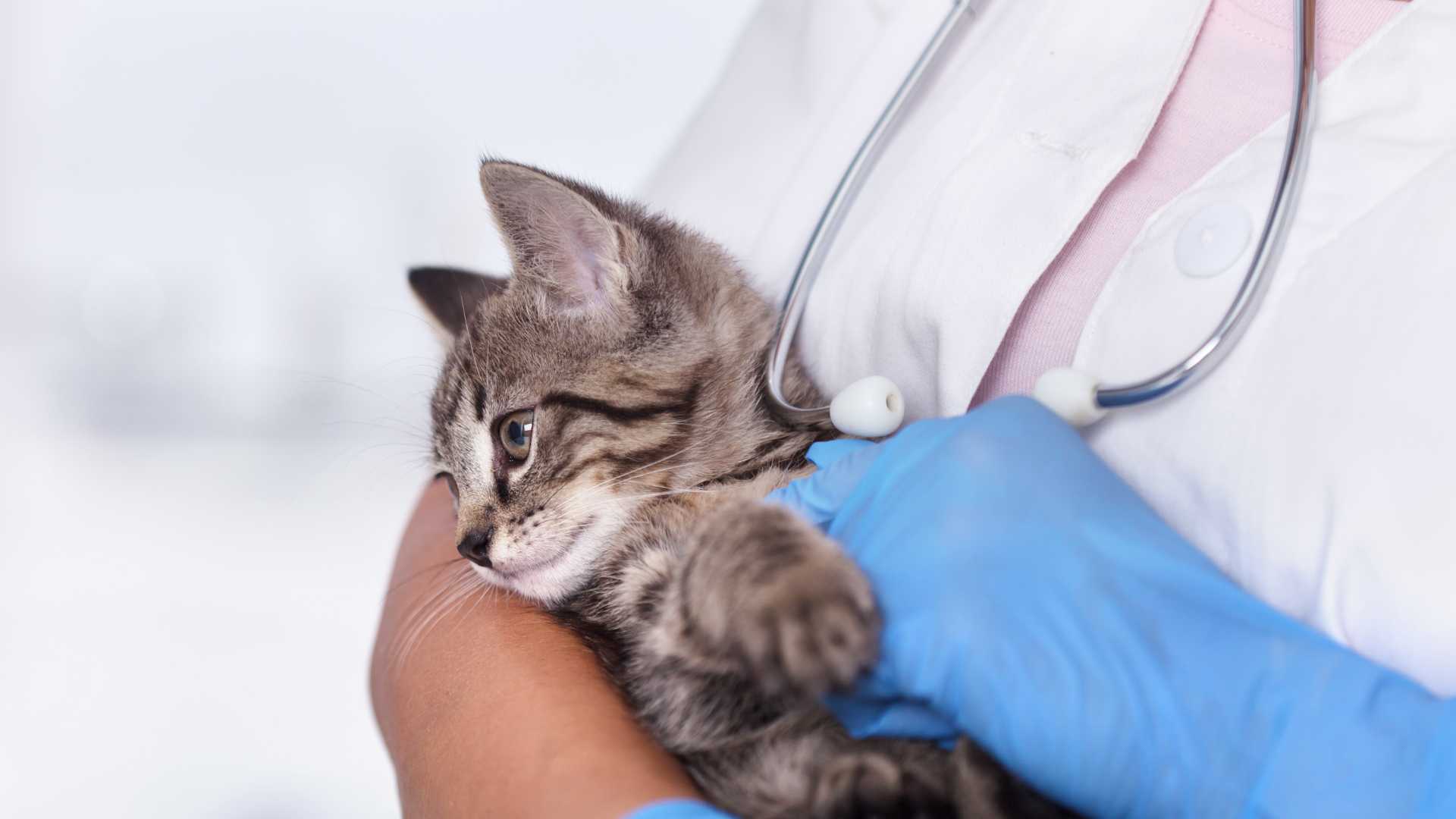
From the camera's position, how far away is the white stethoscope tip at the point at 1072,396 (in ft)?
3.76

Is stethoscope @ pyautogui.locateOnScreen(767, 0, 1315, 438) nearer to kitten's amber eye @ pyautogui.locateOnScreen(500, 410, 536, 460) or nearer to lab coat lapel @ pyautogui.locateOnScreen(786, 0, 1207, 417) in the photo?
lab coat lapel @ pyautogui.locateOnScreen(786, 0, 1207, 417)

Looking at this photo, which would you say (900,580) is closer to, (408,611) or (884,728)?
(884,728)

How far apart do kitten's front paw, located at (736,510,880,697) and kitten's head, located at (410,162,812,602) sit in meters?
0.50

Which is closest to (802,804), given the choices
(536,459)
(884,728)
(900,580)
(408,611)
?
(884,728)

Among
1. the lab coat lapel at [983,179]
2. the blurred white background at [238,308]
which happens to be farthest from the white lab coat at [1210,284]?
the blurred white background at [238,308]

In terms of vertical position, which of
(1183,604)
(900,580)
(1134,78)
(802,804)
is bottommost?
(802,804)

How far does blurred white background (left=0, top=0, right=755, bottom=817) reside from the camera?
270 centimetres

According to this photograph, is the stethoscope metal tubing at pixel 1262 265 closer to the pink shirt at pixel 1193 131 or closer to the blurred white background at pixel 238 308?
the pink shirt at pixel 1193 131

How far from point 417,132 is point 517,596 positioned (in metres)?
1.83

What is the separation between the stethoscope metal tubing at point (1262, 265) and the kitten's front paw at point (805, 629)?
0.40 meters

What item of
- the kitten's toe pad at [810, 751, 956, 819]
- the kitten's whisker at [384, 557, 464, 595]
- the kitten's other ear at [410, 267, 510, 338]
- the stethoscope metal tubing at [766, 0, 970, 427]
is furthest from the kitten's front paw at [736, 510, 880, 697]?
the kitten's other ear at [410, 267, 510, 338]

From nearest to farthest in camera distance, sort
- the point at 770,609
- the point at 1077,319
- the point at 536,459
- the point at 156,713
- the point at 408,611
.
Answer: the point at 770,609, the point at 1077,319, the point at 536,459, the point at 408,611, the point at 156,713

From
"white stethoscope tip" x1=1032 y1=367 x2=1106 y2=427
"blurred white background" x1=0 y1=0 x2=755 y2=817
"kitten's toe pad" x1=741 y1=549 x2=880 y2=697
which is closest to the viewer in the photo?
"kitten's toe pad" x1=741 y1=549 x2=880 y2=697

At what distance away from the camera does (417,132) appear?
2.95m
